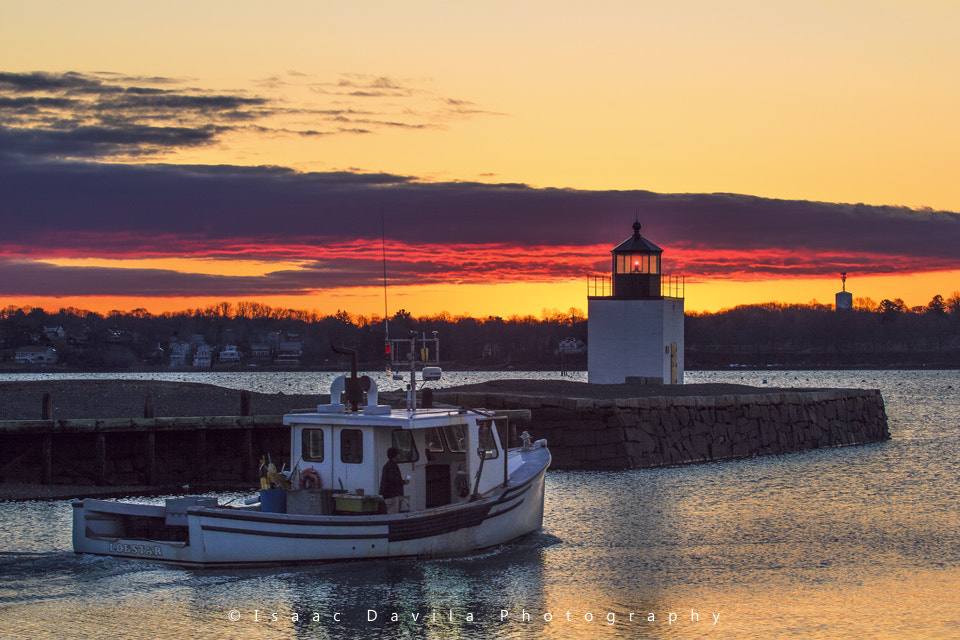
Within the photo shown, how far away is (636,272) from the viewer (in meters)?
35.9

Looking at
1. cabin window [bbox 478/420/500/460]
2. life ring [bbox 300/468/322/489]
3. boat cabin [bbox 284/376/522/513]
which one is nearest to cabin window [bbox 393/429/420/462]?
boat cabin [bbox 284/376/522/513]

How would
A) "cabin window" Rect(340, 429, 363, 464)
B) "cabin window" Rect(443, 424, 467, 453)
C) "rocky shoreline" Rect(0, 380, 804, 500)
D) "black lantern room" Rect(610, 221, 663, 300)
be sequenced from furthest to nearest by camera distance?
"black lantern room" Rect(610, 221, 663, 300) → "rocky shoreline" Rect(0, 380, 804, 500) → "cabin window" Rect(443, 424, 467, 453) → "cabin window" Rect(340, 429, 363, 464)

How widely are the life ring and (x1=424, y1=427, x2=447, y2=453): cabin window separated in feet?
5.86

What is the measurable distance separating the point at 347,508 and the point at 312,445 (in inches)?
49.0

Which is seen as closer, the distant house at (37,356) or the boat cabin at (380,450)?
the boat cabin at (380,450)

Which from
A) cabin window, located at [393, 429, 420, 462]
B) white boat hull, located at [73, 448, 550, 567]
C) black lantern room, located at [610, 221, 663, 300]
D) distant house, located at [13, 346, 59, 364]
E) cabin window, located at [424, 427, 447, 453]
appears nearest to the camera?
white boat hull, located at [73, 448, 550, 567]

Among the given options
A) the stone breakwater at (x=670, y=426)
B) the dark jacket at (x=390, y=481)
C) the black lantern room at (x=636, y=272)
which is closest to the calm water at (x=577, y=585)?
the dark jacket at (x=390, y=481)

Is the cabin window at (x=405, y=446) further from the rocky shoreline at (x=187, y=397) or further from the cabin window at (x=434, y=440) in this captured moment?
the rocky shoreline at (x=187, y=397)

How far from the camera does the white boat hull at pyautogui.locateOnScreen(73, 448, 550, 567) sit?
546 inches

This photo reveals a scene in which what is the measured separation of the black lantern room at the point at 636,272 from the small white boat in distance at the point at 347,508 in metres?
19.7

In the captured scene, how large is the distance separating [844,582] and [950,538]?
5.20m

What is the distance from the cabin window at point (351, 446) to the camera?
1506cm

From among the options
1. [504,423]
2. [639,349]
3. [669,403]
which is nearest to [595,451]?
[669,403]

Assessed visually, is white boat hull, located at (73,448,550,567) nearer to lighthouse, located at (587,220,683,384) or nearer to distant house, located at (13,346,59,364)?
lighthouse, located at (587,220,683,384)
